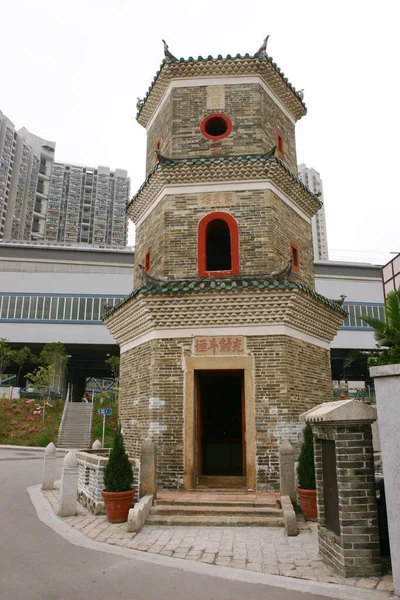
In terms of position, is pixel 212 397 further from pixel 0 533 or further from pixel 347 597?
pixel 347 597

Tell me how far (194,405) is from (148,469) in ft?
5.50

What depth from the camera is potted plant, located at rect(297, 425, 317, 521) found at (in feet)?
27.7

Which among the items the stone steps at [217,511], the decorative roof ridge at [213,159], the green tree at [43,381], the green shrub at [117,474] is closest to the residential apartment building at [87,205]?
the green tree at [43,381]

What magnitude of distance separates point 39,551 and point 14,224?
79960mm

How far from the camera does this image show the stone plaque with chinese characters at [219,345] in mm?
10039

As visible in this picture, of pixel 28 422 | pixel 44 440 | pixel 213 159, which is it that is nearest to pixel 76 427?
pixel 44 440

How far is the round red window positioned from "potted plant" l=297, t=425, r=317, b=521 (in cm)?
742

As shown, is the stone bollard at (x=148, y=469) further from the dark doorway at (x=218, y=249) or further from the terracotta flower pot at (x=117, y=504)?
the dark doorway at (x=218, y=249)

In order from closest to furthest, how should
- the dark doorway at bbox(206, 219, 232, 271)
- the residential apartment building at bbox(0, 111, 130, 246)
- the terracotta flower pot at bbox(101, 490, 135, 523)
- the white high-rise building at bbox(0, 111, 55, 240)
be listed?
1. the terracotta flower pot at bbox(101, 490, 135, 523)
2. the dark doorway at bbox(206, 219, 232, 271)
3. the white high-rise building at bbox(0, 111, 55, 240)
4. the residential apartment building at bbox(0, 111, 130, 246)

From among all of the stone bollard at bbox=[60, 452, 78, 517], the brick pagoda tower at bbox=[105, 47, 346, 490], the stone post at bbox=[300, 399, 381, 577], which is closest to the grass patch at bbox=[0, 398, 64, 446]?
the brick pagoda tower at bbox=[105, 47, 346, 490]

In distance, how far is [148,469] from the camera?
29.2 feet

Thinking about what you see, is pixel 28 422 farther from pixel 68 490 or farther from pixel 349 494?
pixel 349 494

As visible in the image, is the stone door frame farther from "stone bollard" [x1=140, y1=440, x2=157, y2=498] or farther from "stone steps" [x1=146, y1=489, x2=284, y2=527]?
"stone bollard" [x1=140, y1=440, x2=157, y2=498]

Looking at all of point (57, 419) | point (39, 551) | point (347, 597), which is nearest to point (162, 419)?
point (39, 551)
